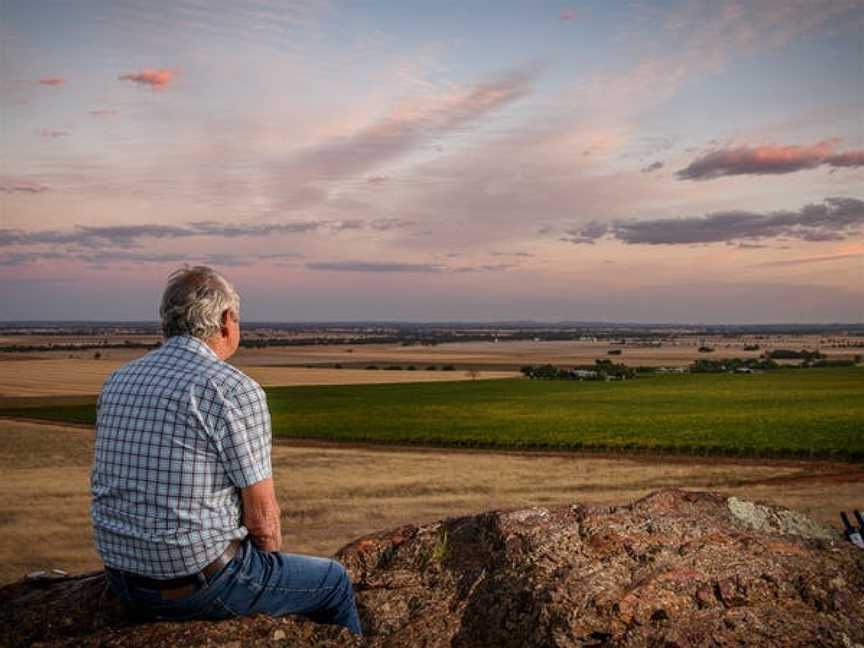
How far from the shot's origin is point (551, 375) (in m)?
92.5

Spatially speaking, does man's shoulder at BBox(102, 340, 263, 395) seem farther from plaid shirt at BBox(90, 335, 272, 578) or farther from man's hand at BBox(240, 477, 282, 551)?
man's hand at BBox(240, 477, 282, 551)

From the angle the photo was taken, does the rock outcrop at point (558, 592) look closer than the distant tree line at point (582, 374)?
Yes

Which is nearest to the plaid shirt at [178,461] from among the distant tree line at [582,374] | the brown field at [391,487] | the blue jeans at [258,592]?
the blue jeans at [258,592]

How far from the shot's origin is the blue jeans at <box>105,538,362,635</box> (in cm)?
371

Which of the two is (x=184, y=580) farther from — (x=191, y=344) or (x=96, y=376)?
(x=96, y=376)

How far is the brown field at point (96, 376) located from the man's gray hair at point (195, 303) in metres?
73.3

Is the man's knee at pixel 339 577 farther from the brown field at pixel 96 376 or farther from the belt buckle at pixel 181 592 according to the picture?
the brown field at pixel 96 376

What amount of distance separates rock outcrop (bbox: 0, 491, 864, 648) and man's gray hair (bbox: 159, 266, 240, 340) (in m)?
1.45

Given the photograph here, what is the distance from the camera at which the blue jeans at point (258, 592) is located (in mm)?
3715

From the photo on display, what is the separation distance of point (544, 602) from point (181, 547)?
1991mm

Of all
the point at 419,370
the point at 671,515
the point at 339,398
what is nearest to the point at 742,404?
the point at 339,398

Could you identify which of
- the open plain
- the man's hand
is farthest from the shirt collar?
the open plain

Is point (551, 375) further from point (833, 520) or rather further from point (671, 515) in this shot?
point (671, 515)

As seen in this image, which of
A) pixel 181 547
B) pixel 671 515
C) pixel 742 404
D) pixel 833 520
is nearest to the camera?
pixel 181 547
